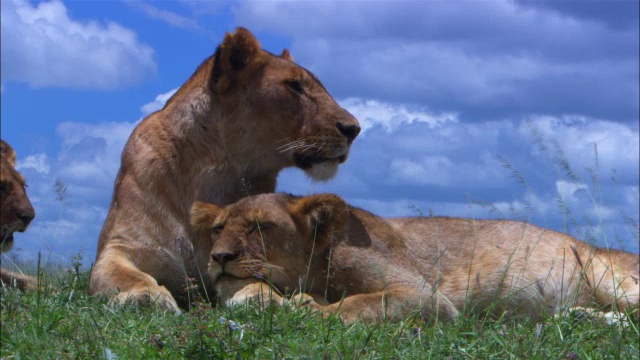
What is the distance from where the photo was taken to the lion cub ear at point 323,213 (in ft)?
16.4

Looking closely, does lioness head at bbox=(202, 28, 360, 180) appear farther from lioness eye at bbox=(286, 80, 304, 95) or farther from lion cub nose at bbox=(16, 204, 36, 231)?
lion cub nose at bbox=(16, 204, 36, 231)

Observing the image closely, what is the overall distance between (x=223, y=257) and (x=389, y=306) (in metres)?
0.79

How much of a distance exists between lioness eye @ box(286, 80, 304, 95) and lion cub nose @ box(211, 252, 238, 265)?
1.30 m

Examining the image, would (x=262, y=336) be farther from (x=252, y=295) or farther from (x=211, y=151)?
(x=211, y=151)

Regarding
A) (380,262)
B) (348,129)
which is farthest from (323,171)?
(380,262)

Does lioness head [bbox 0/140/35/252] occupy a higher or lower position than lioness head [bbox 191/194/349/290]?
higher

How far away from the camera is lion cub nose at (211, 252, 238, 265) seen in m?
4.73

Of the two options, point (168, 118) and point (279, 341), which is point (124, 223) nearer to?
point (168, 118)

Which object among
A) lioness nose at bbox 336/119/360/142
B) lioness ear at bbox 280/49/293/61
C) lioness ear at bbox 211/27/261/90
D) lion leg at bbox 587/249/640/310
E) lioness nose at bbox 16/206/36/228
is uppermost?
lioness ear at bbox 280/49/293/61

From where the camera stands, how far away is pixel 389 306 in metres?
4.67

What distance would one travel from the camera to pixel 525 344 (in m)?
3.71

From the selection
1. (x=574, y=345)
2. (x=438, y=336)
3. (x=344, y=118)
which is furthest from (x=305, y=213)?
(x=574, y=345)

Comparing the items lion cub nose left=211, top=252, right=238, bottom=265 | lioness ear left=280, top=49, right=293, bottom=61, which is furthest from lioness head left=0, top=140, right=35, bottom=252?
lion cub nose left=211, top=252, right=238, bottom=265

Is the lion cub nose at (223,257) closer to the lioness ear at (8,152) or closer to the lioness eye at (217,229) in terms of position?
the lioness eye at (217,229)
